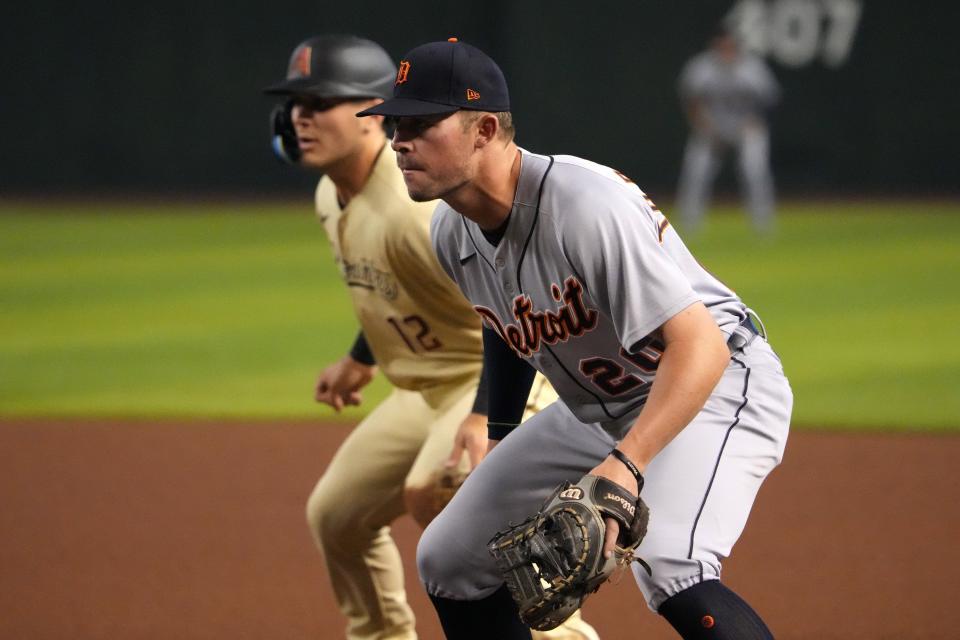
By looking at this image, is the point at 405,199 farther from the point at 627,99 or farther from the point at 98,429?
the point at 627,99

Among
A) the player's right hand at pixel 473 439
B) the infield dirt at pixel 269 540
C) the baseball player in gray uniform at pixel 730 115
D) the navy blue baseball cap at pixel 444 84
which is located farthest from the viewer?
the baseball player in gray uniform at pixel 730 115

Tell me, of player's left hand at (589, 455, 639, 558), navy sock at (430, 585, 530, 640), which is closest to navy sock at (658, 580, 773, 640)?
player's left hand at (589, 455, 639, 558)

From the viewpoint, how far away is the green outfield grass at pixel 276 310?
28.9 ft

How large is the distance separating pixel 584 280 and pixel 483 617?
896 millimetres

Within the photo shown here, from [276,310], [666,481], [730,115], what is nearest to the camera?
[666,481]

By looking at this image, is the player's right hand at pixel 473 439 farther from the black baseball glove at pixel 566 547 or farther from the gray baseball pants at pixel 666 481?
the black baseball glove at pixel 566 547

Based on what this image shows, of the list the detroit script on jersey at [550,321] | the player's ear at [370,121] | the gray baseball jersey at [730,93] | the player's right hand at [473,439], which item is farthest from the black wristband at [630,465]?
the gray baseball jersey at [730,93]

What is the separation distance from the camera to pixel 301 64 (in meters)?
4.26

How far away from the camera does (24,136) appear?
22.6m

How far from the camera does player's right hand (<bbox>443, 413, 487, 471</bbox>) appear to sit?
147 inches

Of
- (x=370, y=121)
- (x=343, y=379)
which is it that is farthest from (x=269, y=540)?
(x=370, y=121)

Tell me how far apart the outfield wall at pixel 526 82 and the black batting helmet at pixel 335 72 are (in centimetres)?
1771

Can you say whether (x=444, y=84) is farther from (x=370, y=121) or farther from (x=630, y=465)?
(x=370, y=121)

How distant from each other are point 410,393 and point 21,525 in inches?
94.4
